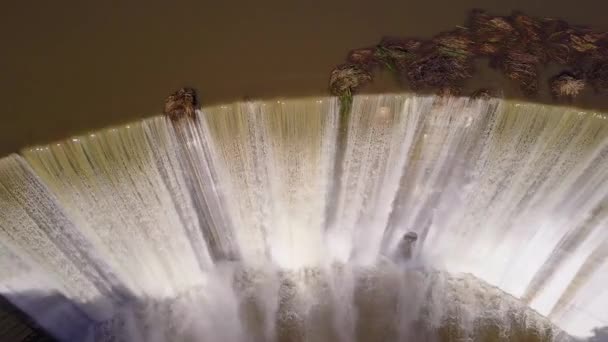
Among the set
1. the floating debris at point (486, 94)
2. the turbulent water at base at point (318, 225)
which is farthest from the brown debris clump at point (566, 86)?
the floating debris at point (486, 94)

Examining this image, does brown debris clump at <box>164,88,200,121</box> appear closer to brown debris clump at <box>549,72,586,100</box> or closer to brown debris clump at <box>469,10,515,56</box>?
brown debris clump at <box>469,10,515,56</box>

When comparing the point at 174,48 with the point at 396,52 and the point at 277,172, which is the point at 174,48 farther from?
the point at 396,52

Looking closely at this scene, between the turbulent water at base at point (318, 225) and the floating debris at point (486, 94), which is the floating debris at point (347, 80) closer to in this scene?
the turbulent water at base at point (318, 225)

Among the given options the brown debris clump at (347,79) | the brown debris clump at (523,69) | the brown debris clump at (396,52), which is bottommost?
the brown debris clump at (523,69)

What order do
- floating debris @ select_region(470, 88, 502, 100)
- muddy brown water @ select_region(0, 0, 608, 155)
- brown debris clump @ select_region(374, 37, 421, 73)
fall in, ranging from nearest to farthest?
muddy brown water @ select_region(0, 0, 608, 155), floating debris @ select_region(470, 88, 502, 100), brown debris clump @ select_region(374, 37, 421, 73)

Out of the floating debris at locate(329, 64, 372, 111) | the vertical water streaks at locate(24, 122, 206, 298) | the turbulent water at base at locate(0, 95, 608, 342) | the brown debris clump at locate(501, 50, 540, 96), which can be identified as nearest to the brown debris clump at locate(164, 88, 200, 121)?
the turbulent water at base at locate(0, 95, 608, 342)
